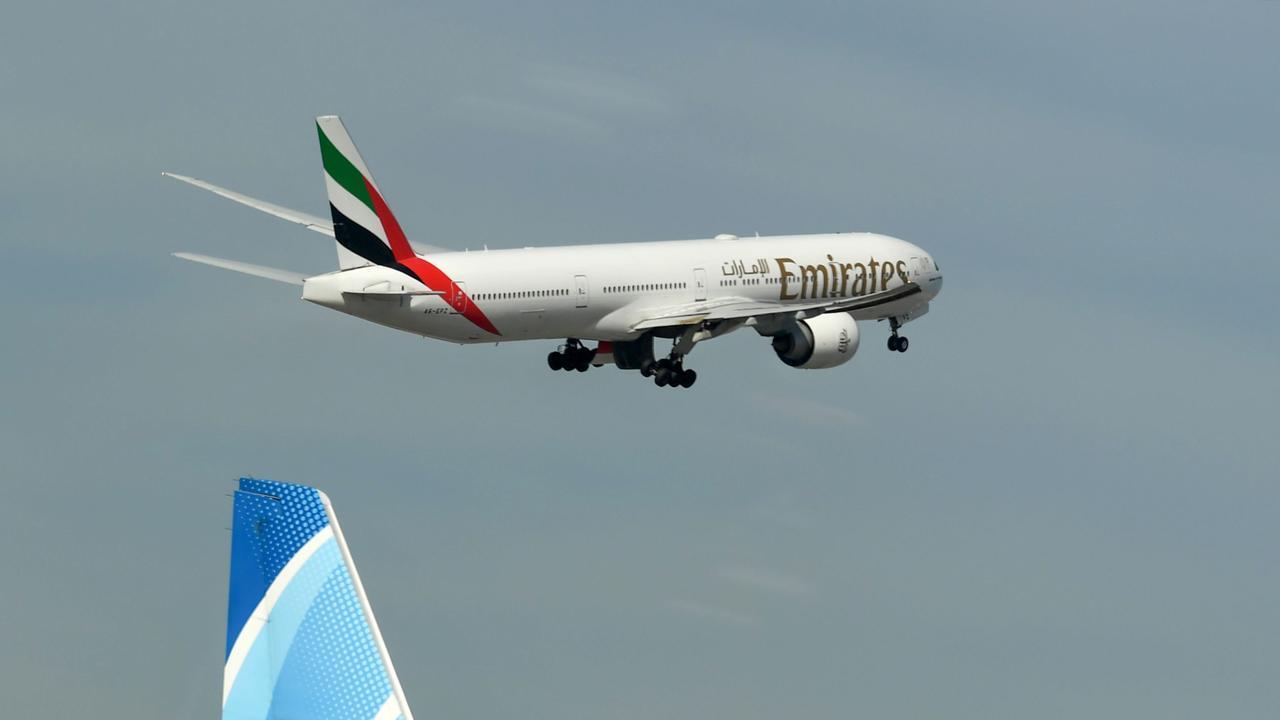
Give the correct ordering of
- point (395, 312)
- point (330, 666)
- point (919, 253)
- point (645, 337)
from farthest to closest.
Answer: point (919, 253) → point (645, 337) → point (395, 312) → point (330, 666)

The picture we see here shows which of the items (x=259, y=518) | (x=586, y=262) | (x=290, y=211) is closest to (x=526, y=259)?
(x=586, y=262)

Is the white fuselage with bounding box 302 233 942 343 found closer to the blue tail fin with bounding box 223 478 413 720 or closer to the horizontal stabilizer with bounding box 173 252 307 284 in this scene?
the horizontal stabilizer with bounding box 173 252 307 284

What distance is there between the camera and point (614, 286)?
83.6 metres

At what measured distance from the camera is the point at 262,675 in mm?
41188

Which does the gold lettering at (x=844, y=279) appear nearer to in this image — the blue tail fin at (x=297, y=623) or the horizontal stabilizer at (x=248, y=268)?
the horizontal stabilizer at (x=248, y=268)

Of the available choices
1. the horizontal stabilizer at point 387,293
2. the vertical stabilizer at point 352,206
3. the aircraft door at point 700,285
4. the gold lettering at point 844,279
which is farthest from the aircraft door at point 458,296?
the gold lettering at point 844,279

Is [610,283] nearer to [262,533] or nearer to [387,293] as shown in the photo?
[387,293]

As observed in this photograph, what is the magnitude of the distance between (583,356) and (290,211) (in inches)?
524

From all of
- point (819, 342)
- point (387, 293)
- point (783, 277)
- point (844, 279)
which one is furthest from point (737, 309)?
point (387, 293)

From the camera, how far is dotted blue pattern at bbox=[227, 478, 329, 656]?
4178cm

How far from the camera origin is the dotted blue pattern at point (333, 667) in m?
40.8

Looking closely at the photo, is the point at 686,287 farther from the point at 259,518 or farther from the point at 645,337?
the point at 259,518

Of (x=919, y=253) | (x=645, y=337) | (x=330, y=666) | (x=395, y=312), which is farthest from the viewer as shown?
(x=919, y=253)

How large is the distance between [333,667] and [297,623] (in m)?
1.10
